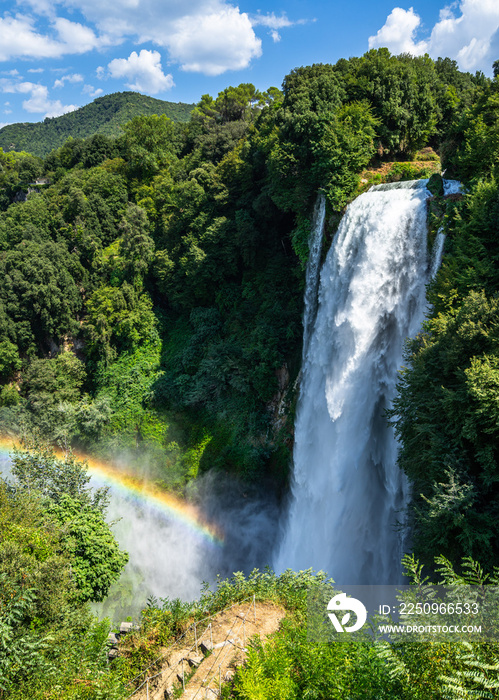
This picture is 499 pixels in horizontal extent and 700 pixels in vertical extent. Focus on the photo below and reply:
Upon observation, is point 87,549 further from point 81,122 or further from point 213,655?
point 81,122

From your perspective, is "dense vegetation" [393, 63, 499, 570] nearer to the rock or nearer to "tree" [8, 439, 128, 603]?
the rock

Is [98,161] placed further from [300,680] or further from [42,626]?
[300,680]

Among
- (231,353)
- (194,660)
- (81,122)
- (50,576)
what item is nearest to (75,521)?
(50,576)

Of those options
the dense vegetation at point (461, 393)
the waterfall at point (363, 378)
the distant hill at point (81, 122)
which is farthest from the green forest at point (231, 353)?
the distant hill at point (81, 122)

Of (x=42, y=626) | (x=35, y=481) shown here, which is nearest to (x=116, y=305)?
(x=35, y=481)

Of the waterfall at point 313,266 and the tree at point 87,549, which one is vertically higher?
the waterfall at point 313,266

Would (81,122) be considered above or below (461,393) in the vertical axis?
above

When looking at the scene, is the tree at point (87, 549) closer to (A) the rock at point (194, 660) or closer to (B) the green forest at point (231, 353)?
(B) the green forest at point (231, 353)
